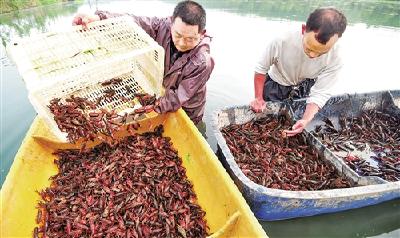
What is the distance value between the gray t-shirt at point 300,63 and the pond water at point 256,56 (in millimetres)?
1849

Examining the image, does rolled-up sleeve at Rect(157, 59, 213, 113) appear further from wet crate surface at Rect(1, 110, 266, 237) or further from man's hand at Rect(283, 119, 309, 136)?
man's hand at Rect(283, 119, 309, 136)

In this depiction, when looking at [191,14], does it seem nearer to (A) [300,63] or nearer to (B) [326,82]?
(A) [300,63]

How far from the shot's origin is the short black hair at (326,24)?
3715mm

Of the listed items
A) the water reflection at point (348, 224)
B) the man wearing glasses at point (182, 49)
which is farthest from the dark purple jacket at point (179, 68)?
the water reflection at point (348, 224)

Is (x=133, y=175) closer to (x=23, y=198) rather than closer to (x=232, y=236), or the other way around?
(x=23, y=198)

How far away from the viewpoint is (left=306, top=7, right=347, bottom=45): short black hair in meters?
3.71

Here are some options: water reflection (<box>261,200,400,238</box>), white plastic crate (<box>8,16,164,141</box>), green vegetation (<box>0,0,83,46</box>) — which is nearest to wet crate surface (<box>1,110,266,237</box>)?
white plastic crate (<box>8,16,164,141</box>)

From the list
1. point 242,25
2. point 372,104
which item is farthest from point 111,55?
point 242,25

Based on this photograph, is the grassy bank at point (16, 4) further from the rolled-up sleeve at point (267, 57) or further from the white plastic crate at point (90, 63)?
the rolled-up sleeve at point (267, 57)

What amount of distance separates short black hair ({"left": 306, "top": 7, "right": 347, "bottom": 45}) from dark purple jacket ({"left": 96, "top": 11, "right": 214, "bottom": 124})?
1.36 meters

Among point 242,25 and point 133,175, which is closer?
point 133,175

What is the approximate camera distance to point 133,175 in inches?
160

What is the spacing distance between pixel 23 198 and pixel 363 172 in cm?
449

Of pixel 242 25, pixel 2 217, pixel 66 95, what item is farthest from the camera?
pixel 242 25
